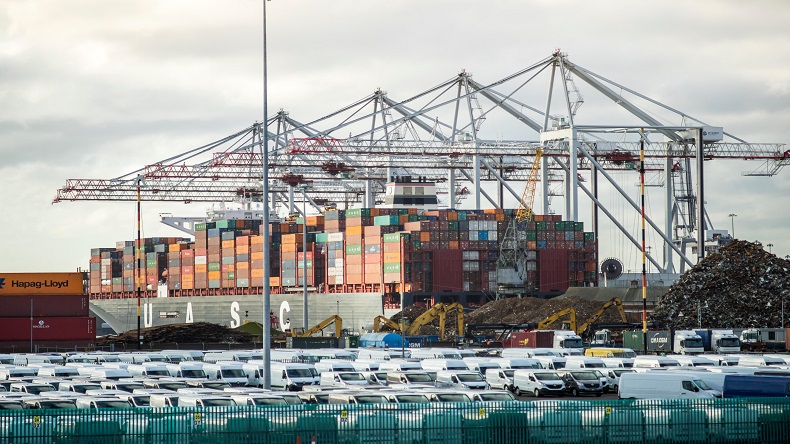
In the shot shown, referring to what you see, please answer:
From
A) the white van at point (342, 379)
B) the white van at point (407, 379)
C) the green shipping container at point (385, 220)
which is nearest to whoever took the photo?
the white van at point (407, 379)

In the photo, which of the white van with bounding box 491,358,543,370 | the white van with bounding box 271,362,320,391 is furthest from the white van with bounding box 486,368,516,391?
the white van with bounding box 271,362,320,391

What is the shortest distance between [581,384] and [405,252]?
278 feet

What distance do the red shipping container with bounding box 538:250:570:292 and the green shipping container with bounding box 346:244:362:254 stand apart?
67.0ft

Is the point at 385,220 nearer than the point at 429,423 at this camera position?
No

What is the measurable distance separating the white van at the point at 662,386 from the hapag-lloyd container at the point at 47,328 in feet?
172

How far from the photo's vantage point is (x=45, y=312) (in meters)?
80.8

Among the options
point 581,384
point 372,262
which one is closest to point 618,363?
point 581,384

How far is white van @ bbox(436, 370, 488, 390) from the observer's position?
40594 mm

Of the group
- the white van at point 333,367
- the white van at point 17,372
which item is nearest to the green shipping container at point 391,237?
the white van at point 333,367

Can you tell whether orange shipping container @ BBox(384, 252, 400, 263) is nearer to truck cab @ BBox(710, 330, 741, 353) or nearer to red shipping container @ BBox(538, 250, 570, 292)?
red shipping container @ BBox(538, 250, 570, 292)

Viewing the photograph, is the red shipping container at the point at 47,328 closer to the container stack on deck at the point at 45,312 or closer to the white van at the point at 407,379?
the container stack on deck at the point at 45,312

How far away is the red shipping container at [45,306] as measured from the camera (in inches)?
3150

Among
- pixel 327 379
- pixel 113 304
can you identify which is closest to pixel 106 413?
pixel 327 379

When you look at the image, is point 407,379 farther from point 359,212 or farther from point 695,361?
point 359,212
